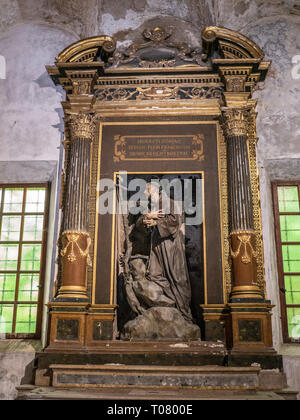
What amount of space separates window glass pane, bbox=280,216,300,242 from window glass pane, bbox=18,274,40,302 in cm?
342

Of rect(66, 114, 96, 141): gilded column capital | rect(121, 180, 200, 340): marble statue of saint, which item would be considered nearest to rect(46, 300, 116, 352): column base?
rect(121, 180, 200, 340): marble statue of saint

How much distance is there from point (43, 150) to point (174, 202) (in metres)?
2.05

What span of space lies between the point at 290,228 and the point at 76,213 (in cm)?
291

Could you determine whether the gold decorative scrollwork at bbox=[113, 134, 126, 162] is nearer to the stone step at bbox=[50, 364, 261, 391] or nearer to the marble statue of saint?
the marble statue of saint

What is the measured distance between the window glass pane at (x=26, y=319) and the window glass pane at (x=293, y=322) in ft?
11.0

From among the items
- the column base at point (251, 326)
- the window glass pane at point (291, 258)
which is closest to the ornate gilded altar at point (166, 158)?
the column base at point (251, 326)

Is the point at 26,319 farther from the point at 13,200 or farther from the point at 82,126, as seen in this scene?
the point at 82,126

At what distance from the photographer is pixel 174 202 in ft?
20.8

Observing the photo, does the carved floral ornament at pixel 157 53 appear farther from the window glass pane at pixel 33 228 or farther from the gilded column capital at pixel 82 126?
the window glass pane at pixel 33 228

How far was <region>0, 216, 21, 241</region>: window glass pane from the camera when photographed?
6828 millimetres

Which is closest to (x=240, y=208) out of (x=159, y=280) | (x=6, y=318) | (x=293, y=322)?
(x=159, y=280)

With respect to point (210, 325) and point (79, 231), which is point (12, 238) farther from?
point (210, 325)

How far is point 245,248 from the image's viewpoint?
232 inches

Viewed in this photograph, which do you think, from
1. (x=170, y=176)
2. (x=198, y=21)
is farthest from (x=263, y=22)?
(x=170, y=176)
